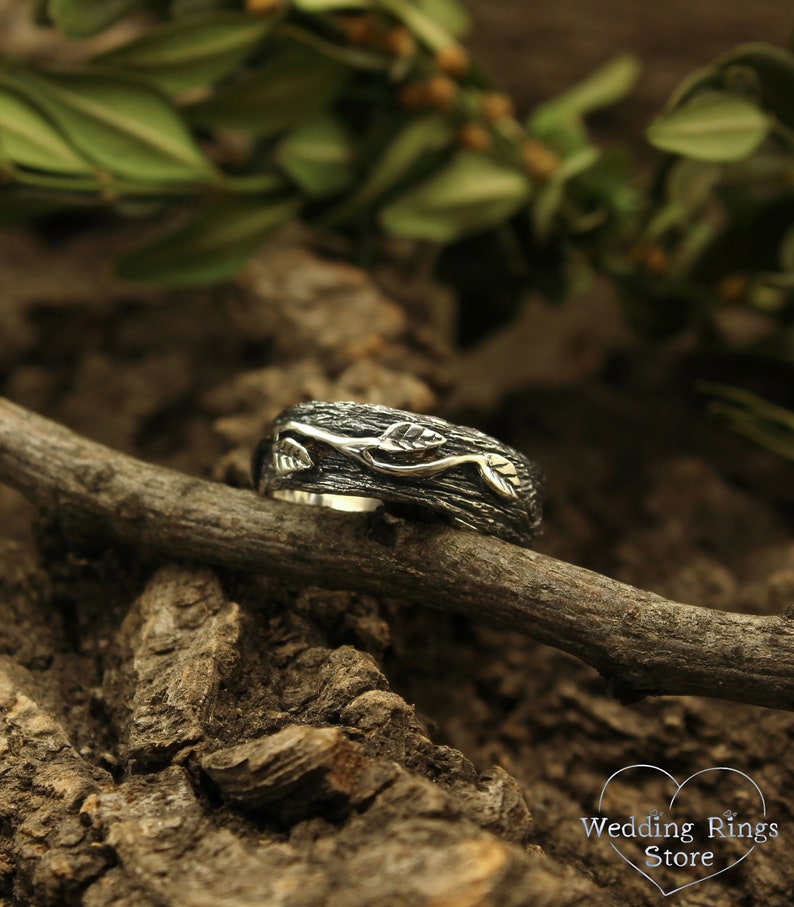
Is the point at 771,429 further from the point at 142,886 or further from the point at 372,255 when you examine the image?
the point at 142,886

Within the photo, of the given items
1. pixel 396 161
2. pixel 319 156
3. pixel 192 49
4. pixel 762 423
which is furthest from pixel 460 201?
pixel 762 423

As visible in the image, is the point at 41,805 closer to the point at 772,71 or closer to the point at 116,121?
the point at 116,121

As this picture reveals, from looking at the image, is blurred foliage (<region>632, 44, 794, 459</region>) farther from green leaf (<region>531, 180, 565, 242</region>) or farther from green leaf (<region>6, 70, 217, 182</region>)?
green leaf (<region>6, 70, 217, 182</region>)

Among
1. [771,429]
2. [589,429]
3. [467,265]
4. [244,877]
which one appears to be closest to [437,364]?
[467,265]

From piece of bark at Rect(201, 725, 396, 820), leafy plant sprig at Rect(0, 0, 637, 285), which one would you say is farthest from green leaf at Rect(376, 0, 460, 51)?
piece of bark at Rect(201, 725, 396, 820)

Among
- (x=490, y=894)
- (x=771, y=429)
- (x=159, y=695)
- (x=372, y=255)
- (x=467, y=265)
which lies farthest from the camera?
(x=372, y=255)
